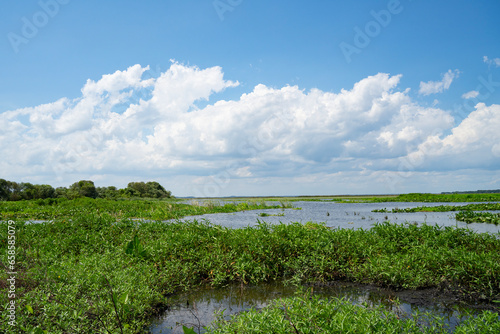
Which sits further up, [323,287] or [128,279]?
[128,279]

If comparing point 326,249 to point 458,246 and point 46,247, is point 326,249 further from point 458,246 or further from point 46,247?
point 46,247

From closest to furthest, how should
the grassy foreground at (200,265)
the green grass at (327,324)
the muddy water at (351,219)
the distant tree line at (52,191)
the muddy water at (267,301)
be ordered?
the green grass at (327,324)
the grassy foreground at (200,265)
the muddy water at (267,301)
the muddy water at (351,219)
the distant tree line at (52,191)

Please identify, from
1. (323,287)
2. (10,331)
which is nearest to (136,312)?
(10,331)

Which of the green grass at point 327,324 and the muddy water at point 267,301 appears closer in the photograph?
the green grass at point 327,324

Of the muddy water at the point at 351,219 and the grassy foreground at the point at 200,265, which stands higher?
the grassy foreground at the point at 200,265

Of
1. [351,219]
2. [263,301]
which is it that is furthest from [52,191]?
[263,301]

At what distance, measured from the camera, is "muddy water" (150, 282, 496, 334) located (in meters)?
4.70

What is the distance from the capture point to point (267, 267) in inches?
263

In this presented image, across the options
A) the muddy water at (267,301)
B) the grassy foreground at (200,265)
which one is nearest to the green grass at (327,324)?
the muddy water at (267,301)

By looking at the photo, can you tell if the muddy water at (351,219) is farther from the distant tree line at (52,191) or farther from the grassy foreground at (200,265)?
the distant tree line at (52,191)

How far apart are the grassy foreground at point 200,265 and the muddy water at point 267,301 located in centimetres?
22

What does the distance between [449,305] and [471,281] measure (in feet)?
2.51

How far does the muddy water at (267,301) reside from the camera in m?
4.70

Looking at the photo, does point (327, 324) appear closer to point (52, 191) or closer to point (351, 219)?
point (351, 219)
